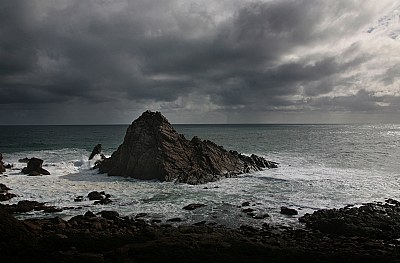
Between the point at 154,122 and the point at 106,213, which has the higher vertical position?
the point at 154,122

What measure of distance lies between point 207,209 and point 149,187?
46.9ft

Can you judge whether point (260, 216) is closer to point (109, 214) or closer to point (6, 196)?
point (109, 214)

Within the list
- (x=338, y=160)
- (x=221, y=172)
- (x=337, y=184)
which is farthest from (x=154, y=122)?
(x=338, y=160)

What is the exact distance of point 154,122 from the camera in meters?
60.2

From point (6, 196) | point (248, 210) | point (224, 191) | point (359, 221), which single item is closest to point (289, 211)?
point (248, 210)

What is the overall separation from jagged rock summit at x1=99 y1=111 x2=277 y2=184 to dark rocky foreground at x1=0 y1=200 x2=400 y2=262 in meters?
21.5

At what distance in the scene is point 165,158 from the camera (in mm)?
54500

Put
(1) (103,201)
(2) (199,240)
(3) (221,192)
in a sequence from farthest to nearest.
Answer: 1. (3) (221,192)
2. (1) (103,201)
3. (2) (199,240)

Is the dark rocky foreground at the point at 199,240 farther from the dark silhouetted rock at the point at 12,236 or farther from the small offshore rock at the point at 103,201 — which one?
the small offshore rock at the point at 103,201

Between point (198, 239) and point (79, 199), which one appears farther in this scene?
point (79, 199)

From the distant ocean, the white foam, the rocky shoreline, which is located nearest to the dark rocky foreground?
the rocky shoreline

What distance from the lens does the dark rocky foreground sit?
2028 centimetres

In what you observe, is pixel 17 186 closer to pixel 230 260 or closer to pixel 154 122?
pixel 154 122

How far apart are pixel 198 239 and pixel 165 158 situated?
3045 cm
